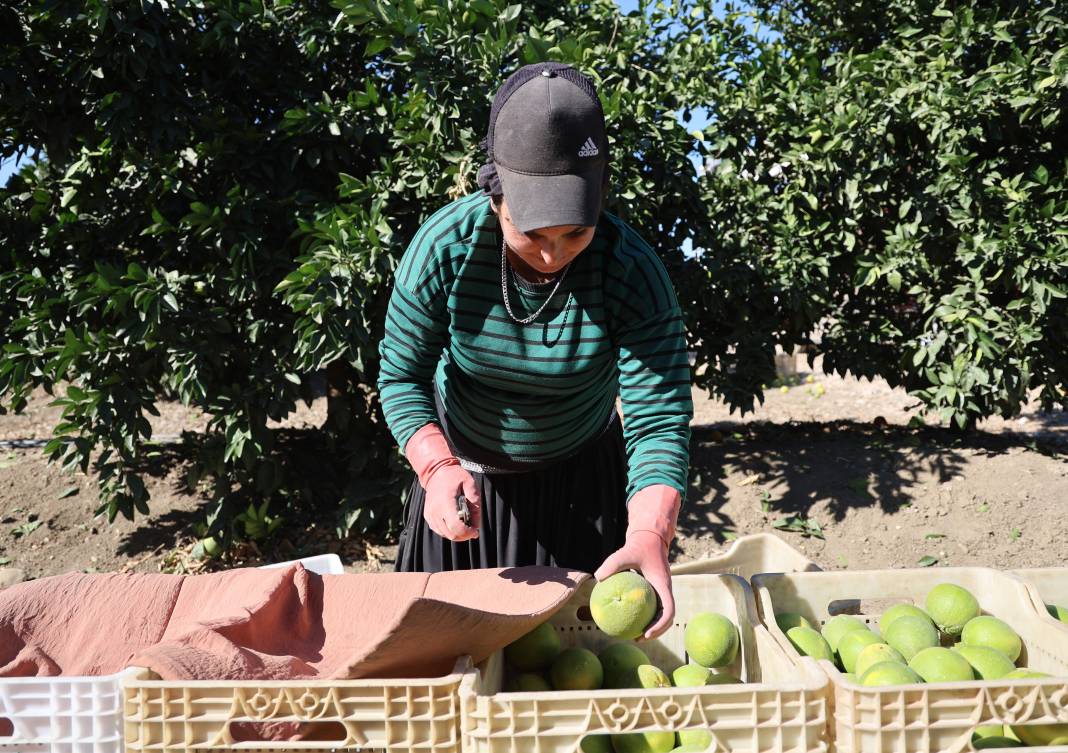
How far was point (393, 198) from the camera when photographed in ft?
14.3

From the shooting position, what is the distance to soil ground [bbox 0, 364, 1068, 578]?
4758 millimetres

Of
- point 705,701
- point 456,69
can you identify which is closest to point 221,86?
point 456,69

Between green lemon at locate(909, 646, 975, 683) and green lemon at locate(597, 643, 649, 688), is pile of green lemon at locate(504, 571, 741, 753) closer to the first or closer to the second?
green lemon at locate(597, 643, 649, 688)

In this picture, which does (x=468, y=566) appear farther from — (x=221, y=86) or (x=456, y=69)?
(x=221, y=86)

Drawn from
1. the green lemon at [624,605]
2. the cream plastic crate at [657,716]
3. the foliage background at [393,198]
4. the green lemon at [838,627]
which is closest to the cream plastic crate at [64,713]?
the cream plastic crate at [657,716]

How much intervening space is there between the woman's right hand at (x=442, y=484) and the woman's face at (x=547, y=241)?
0.48m

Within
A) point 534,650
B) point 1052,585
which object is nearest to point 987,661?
point 1052,585

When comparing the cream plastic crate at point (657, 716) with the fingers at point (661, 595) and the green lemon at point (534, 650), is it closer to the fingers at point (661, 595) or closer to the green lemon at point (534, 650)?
the fingers at point (661, 595)

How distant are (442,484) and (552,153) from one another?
2.40 feet

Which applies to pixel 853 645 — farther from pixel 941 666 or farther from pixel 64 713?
pixel 64 713

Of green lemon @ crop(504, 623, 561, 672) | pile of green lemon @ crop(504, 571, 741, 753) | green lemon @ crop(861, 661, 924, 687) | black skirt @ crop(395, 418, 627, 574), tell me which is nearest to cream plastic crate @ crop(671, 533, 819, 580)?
black skirt @ crop(395, 418, 627, 574)

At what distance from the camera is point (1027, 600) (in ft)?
6.13

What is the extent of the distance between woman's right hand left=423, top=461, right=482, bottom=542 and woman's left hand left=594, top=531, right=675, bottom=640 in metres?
0.29

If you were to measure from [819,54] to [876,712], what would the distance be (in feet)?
18.9
